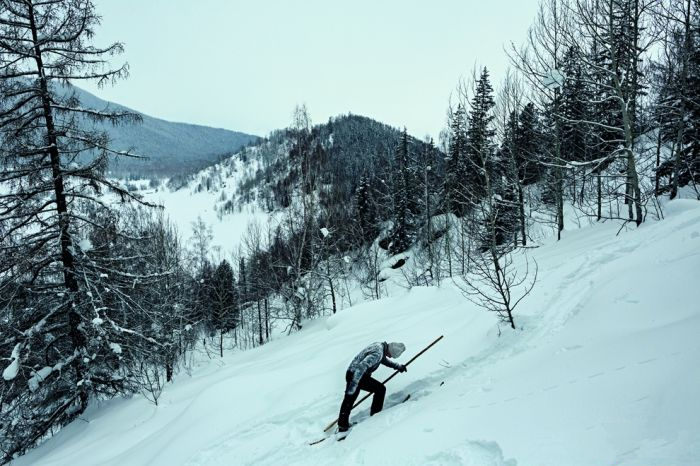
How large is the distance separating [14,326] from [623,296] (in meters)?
12.7

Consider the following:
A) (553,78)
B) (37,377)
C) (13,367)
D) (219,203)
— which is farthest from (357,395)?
(219,203)

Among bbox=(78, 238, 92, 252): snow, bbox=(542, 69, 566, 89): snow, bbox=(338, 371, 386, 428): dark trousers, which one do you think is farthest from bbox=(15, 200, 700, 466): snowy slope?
bbox=(542, 69, 566, 89): snow

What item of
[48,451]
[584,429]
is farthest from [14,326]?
[584,429]

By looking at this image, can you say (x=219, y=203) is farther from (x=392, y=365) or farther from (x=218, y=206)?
(x=392, y=365)

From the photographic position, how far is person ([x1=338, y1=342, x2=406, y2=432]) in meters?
5.64

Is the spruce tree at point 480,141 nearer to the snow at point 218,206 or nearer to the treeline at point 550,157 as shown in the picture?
the treeline at point 550,157

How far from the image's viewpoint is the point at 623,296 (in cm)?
598

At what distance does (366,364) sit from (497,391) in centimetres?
205

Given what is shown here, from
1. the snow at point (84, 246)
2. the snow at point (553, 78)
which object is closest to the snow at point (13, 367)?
the snow at point (84, 246)

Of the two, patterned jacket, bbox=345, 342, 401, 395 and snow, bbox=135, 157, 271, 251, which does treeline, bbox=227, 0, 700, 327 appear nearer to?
patterned jacket, bbox=345, 342, 401, 395

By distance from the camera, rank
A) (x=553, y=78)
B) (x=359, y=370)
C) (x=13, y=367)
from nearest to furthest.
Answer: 1. (x=359, y=370)
2. (x=13, y=367)
3. (x=553, y=78)

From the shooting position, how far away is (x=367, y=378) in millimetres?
5832

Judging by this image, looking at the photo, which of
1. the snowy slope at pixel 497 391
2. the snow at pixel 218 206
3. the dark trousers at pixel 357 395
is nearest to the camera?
the snowy slope at pixel 497 391

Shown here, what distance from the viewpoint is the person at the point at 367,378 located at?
5637 millimetres
